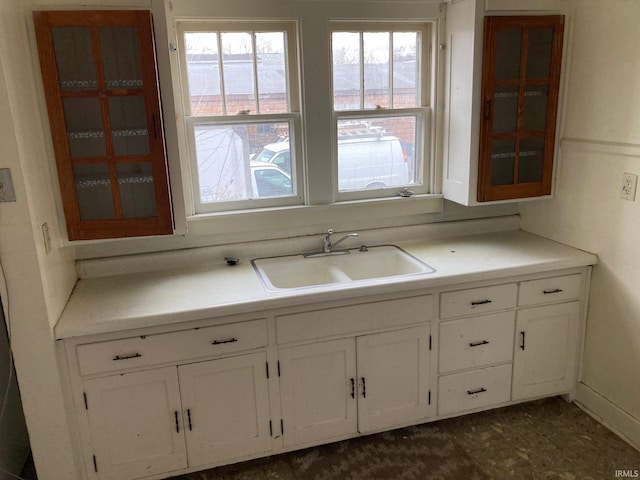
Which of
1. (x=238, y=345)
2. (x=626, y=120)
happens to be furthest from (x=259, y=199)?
(x=626, y=120)

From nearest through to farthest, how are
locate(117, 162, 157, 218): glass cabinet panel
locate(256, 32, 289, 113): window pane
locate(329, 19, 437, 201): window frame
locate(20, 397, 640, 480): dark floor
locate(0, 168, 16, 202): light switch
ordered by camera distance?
locate(0, 168, 16, 202): light switch < locate(117, 162, 157, 218): glass cabinet panel < locate(20, 397, 640, 480): dark floor < locate(256, 32, 289, 113): window pane < locate(329, 19, 437, 201): window frame

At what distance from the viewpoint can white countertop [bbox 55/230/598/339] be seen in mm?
2049

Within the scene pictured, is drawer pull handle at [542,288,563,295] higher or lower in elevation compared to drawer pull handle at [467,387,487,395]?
higher

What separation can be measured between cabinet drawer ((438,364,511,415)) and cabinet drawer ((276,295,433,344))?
1.29ft

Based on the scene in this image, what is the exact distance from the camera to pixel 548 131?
2.65 m

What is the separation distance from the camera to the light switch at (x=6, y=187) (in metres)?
1.77

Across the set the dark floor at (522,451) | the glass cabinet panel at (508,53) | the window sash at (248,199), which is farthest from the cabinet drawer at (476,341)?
the glass cabinet panel at (508,53)

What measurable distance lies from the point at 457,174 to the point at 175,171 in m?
1.46

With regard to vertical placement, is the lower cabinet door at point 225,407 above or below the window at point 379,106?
below

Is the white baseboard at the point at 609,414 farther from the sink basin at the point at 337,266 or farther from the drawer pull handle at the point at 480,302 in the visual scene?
the sink basin at the point at 337,266

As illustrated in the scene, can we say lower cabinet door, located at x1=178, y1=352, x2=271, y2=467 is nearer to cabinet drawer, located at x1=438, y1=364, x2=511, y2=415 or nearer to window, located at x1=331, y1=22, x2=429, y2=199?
cabinet drawer, located at x1=438, y1=364, x2=511, y2=415

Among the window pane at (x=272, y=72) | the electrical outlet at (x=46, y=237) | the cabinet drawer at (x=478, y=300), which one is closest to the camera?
the electrical outlet at (x=46, y=237)

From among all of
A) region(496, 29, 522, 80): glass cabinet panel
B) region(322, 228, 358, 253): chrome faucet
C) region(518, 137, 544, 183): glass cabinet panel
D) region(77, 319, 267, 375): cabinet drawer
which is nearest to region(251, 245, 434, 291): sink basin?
region(322, 228, 358, 253): chrome faucet

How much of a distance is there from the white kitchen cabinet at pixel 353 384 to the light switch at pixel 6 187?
47.5 inches
